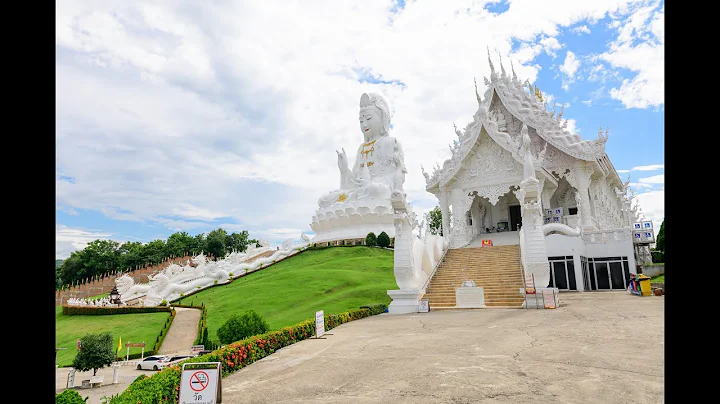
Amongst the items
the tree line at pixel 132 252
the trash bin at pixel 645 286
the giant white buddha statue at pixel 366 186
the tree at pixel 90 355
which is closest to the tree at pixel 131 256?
the tree line at pixel 132 252

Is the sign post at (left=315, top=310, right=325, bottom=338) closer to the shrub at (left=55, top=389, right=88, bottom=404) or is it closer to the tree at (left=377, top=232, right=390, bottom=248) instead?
the shrub at (left=55, top=389, right=88, bottom=404)

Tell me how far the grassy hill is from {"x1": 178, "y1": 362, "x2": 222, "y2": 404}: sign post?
895 cm

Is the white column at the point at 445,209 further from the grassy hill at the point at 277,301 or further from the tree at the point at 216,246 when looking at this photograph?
the tree at the point at 216,246

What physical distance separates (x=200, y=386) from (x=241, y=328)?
514cm

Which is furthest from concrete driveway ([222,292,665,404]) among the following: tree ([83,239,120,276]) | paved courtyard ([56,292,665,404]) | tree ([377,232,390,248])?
tree ([83,239,120,276])

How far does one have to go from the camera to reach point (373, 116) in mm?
36938

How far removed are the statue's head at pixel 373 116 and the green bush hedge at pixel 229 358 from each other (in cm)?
2459

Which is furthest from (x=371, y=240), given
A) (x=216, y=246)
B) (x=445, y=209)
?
(x=216, y=246)

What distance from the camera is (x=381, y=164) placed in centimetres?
3559

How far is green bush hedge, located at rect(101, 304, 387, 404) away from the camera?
5.25 meters

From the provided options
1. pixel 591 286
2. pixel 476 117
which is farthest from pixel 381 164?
pixel 591 286

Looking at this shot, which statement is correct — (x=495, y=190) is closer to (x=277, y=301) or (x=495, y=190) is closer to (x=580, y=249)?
(x=580, y=249)

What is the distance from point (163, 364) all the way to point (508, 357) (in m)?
8.72
